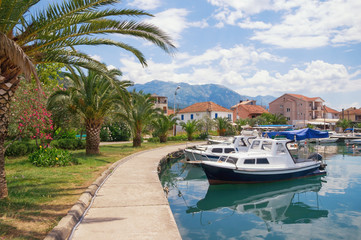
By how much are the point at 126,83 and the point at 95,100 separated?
272 inches

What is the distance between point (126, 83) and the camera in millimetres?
25344

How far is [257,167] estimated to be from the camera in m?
15.2

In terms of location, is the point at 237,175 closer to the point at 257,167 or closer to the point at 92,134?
the point at 257,167

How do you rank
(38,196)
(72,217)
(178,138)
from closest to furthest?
1. (72,217)
2. (38,196)
3. (178,138)

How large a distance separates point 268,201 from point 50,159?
11188mm

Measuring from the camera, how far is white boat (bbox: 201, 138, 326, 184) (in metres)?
14.9

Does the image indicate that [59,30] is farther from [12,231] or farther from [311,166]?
[311,166]

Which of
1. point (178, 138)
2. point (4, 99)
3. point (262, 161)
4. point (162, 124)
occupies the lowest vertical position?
point (262, 161)

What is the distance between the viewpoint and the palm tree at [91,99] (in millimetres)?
18453

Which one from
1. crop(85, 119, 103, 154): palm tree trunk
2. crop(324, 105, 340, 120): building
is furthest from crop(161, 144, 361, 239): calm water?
crop(324, 105, 340, 120): building

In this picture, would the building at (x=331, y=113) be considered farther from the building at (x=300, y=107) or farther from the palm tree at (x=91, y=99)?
the palm tree at (x=91, y=99)

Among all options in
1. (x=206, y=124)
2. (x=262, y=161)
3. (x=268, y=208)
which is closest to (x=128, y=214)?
(x=268, y=208)

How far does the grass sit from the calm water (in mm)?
3628

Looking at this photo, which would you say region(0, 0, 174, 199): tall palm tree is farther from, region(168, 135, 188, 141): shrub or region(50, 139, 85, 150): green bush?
region(168, 135, 188, 141): shrub
